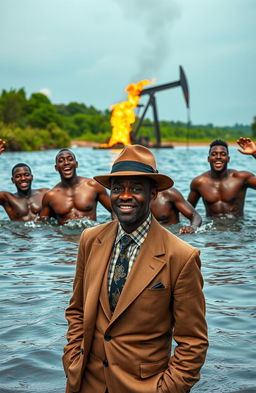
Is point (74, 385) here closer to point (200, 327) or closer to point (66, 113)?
point (200, 327)

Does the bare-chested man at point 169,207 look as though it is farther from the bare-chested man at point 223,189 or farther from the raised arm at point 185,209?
the bare-chested man at point 223,189

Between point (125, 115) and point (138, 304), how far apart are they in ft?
186

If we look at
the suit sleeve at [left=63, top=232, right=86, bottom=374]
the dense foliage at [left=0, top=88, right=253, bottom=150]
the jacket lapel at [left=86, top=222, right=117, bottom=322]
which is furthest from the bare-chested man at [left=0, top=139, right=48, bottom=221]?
the dense foliage at [left=0, top=88, right=253, bottom=150]

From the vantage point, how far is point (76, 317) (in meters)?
3.15

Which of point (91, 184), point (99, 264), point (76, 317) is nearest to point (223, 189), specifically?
point (91, 184)

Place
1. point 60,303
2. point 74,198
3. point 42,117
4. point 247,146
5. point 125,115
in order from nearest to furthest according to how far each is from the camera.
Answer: point 60,303
point 247,146
point 74,198
point 125,115
point 42,117

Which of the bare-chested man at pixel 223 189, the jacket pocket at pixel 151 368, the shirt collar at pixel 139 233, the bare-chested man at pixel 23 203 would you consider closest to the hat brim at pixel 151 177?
the shirt collar at pixel 139 233

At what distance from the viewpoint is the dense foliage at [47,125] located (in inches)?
2427

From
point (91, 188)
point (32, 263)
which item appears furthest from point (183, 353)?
point (91, 188)

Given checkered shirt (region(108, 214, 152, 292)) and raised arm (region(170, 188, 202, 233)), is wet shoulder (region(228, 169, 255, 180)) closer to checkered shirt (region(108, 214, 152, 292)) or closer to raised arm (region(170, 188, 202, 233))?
raised arm (region(170, 188, 202, 233))

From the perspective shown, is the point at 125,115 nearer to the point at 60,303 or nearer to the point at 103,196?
the point at 103,196

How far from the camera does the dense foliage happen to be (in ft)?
202

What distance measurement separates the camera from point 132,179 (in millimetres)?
2957

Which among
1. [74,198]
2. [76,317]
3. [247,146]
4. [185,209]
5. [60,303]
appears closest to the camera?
[76,317]
